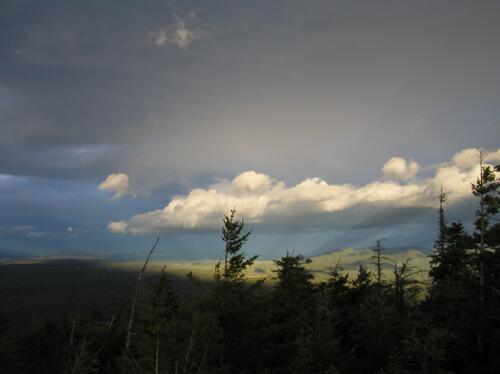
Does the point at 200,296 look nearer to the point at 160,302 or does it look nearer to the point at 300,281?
the point at 160,302

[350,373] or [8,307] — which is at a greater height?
[350,373]

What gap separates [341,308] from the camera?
112 feet

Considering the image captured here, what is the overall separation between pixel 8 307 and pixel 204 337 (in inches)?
8314

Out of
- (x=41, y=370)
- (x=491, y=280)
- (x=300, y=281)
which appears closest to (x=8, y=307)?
(x=41, y=370)

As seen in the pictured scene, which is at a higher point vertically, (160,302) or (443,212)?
(443,212)

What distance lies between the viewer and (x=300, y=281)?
3662cm

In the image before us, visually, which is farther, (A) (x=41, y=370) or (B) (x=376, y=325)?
(A) (x=41, y=370)

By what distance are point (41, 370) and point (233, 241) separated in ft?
102

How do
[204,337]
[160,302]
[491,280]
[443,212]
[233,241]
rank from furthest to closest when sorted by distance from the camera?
1. [443,212]
2. [233,241]
3. [491,280]
4. [160,302]
5. [204,337]

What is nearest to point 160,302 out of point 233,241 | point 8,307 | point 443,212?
Answer: point 233,241

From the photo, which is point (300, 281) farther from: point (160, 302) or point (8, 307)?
point (8, 307)

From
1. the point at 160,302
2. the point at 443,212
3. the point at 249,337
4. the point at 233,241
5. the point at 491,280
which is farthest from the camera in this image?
the point at 443,212

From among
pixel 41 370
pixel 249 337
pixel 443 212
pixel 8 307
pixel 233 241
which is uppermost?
pixel 443 212

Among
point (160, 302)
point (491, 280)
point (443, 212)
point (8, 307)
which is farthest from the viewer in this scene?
point (8, 307)
